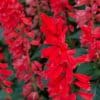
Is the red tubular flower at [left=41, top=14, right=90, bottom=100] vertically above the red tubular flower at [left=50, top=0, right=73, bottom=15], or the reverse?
the red tubular flower at [left=50, top=0, right=73, bottom=15]

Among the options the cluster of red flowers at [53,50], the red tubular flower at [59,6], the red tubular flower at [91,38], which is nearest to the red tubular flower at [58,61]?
the cluster of red flowers at [53,50]

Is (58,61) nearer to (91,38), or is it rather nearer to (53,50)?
(53,50)

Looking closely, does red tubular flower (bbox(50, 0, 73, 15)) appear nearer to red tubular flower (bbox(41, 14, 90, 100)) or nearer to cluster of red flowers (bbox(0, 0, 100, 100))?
cluster of red flowers (bbox(0, 0, 100, 100))

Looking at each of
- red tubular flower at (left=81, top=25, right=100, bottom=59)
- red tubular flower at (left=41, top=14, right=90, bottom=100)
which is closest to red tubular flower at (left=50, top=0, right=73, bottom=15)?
red tubular flower at (left=81, top=25, right=100, bottom=59)

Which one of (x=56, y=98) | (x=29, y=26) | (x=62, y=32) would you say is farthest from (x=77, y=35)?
(x=62, y=32)

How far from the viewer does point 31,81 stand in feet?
10.0

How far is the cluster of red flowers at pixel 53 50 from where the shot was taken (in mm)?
2141

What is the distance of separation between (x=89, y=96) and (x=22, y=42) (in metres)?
0.88

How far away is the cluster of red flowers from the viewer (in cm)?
214

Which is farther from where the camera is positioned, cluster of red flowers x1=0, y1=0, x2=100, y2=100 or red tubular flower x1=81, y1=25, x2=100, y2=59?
red tubular flower x1=81, y1=25, x2=100, y2=59

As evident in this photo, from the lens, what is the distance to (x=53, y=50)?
6.81 ft

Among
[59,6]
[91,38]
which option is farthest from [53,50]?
[59,6]

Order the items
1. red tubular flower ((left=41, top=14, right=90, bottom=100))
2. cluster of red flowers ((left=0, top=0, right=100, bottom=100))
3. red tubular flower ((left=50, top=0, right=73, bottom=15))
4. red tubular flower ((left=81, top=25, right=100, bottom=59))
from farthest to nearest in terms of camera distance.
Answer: red tubular flower ((left=50, top=0, right=73, bottom=15)) → red tubular flower ((left=81, top=25, right=100, bottom=59)) → cluster of red flowers ((left=0, top=0, right=100, bottom=100)) → red tubular flower ((left=41, top=14, right=90, bottom=100))

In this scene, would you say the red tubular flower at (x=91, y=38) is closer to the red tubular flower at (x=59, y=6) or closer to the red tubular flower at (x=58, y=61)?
the red tubular flower at (x=58, y=61)
